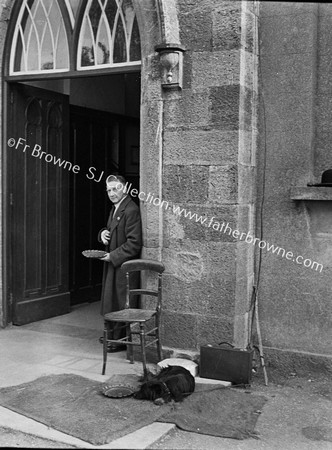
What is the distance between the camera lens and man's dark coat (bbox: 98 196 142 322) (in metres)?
6.51

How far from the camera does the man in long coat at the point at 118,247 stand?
662 centimetres

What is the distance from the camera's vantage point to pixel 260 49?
625 cm

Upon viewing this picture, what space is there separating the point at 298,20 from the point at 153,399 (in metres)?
3.75

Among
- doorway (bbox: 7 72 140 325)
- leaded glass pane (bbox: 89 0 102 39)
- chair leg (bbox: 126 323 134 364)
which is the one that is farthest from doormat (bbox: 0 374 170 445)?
leaded glass pane (bbox: 89 0 102 39)

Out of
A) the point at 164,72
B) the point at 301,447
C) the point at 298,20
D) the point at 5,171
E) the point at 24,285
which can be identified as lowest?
the point at 301,447

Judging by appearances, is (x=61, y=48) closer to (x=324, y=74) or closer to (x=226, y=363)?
(x=324, y=74)

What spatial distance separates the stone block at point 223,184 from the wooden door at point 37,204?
9.29ft

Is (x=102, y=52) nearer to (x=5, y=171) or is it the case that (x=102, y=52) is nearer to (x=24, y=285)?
(x=5, y=171)

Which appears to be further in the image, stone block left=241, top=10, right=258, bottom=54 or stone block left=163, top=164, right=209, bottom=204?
stone block left=163, top=164, right=209, bottom=204

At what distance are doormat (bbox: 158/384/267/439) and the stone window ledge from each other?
74.3 inches

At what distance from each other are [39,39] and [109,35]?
1.05 metres

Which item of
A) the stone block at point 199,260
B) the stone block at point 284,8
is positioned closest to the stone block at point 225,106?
the stone block at point 284,8

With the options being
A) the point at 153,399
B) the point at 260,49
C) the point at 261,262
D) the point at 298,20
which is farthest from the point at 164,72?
the point at 153,399

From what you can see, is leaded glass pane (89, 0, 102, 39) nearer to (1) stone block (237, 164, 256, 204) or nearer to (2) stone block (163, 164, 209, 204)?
(2) stone block (163, 164, 209, 204)
